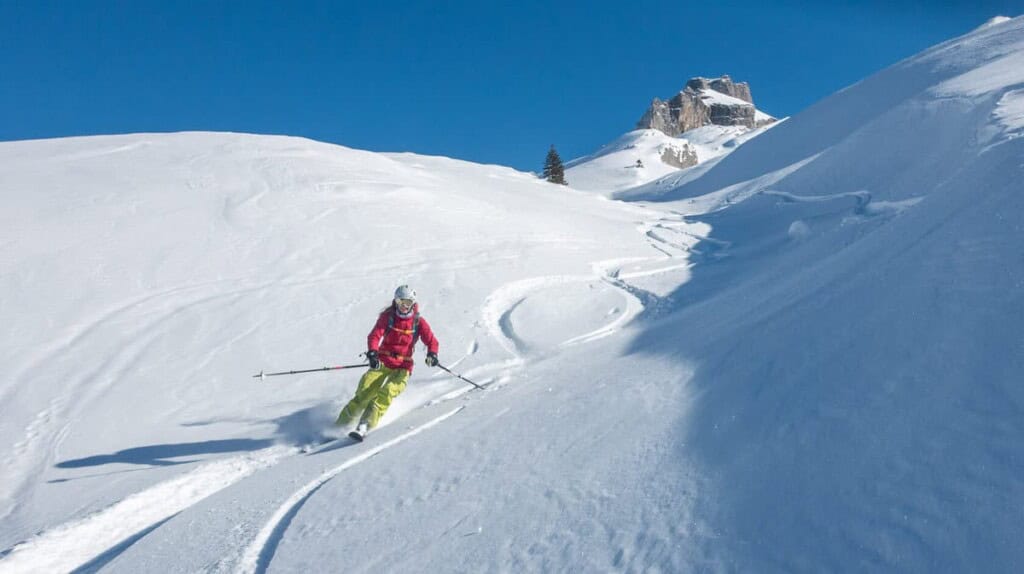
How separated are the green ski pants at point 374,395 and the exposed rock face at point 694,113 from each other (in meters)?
132

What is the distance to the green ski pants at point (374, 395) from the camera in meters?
7.51

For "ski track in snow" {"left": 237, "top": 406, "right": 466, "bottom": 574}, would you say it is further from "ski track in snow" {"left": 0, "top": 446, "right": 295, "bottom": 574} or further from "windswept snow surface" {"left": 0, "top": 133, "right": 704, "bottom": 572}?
"ski track in snow" {"left": 0, "top": 446, "right": 295, "bottom": 574}

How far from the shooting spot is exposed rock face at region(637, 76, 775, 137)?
443 feet

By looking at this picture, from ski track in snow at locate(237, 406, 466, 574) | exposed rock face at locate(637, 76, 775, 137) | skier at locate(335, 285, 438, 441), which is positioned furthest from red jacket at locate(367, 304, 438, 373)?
exposed rock face at locate(637, 76, 775, 137)

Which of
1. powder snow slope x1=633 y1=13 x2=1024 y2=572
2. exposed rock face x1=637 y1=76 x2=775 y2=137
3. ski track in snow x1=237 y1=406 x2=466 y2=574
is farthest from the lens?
exposed rock face x1=637 y1=76 x2=775 y2=137

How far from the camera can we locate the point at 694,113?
14488 cm

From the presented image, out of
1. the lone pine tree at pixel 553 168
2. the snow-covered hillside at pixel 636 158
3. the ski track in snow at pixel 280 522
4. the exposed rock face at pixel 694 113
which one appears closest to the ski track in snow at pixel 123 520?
the ski track in snow at pixel 280 522

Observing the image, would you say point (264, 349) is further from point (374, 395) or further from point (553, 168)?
point (553, 168)

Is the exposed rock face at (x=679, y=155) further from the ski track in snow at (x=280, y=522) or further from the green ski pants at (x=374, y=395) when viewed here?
the ski track in snow at (x=280, y=522)

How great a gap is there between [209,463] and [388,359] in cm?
244

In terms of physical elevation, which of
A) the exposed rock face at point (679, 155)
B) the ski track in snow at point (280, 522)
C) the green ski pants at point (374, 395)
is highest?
the exposed rock face at point (679, 155)

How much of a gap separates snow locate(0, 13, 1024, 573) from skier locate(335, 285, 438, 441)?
0.35m

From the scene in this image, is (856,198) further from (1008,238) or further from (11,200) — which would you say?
(11,200)

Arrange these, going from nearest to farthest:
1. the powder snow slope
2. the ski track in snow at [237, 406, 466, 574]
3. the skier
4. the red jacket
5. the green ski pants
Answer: the powder snow slope
the ski track in snow at [237, 406, 466, 574]
the green ski pants
the skier
the red jacket
